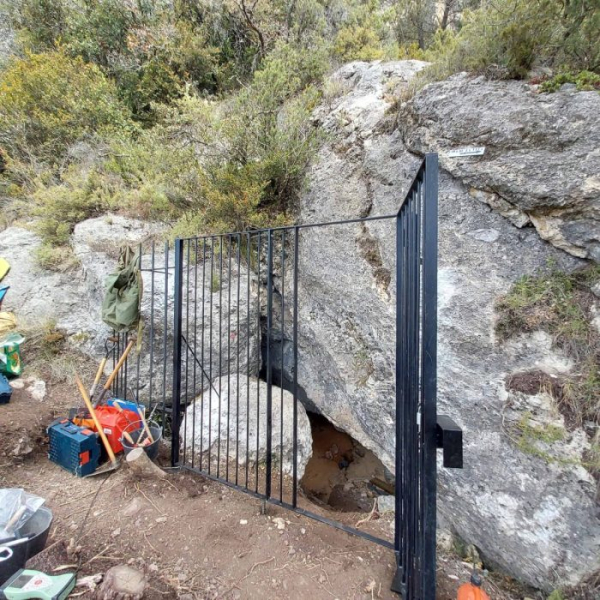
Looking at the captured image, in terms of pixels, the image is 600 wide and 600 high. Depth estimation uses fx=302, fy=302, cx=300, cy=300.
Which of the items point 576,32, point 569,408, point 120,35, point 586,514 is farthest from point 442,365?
point 120,35

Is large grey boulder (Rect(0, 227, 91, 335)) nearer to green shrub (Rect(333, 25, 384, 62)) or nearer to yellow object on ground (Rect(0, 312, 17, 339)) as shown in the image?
yellow object on ground (Rect(0, 312, 17, 339))

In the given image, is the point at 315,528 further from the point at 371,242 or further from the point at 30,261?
the point at 30,261

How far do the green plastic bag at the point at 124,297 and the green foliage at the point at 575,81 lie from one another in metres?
4.31

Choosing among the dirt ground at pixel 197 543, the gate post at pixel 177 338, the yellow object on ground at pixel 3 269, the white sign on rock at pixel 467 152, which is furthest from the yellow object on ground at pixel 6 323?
the white sign on rock at pixel 467 152

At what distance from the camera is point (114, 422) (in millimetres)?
3066

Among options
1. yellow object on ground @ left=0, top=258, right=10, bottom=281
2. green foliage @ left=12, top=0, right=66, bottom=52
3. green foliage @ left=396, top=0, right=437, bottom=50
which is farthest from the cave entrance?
green foliage @ left=12, top=0, right=66, bottom=52

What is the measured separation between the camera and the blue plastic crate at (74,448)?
2.80 m

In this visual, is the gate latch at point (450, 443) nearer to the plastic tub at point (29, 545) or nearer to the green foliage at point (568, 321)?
the green foliage at point (568, 321)

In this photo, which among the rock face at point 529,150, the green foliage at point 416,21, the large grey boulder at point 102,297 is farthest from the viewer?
the green foliage at point 416,21

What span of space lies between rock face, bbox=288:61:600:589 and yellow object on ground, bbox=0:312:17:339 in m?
4.06

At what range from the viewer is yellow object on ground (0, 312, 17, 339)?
4.11 metres

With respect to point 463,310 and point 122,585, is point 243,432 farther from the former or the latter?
point 463,310

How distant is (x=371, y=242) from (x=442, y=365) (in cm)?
148

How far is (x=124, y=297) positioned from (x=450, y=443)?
3566mm
